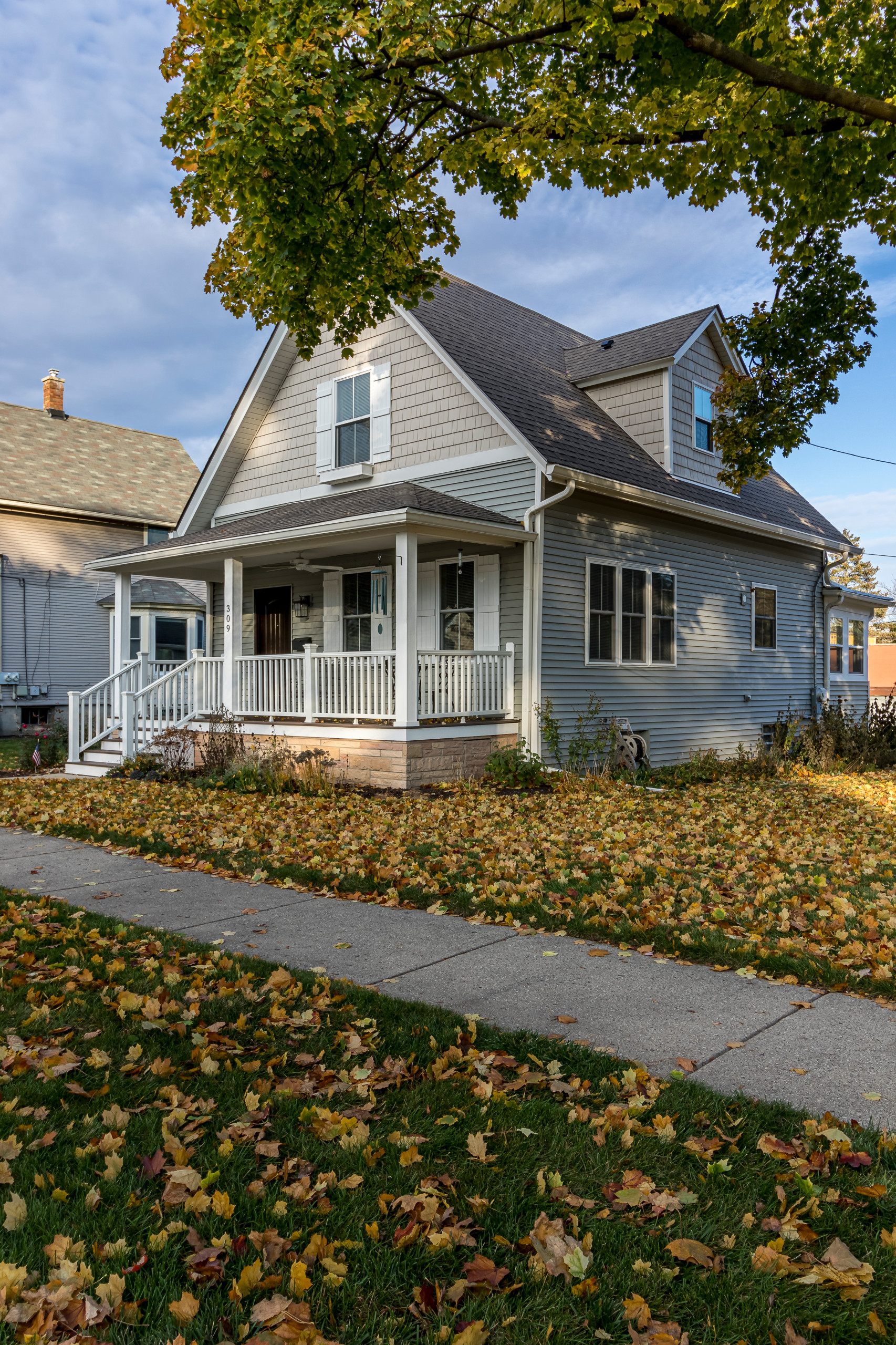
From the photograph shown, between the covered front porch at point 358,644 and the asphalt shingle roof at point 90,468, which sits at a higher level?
the asphalt shingle roof at point 90,468

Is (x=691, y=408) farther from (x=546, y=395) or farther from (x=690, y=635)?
(x=690, y=635)

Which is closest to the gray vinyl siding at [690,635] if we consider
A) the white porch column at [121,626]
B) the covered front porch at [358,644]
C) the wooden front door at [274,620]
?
the covered front porch at [358,644]

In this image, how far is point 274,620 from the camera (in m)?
16.6

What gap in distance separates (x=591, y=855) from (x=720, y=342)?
12264 mm

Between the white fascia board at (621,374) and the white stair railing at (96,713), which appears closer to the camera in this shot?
the white stair railing at (96,713)

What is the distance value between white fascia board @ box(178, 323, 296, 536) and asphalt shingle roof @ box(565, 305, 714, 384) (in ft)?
17.0

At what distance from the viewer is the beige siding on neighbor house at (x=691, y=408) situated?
15.2 meters

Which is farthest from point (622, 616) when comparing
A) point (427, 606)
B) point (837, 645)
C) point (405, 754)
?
point (837, 645)

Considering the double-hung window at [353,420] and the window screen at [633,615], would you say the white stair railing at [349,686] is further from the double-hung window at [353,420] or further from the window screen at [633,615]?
the window screen at [633,615]

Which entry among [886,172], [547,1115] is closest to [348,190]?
[886,172]

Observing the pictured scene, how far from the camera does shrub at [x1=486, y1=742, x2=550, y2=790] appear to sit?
1152 cm

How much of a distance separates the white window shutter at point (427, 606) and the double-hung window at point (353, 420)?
1456 mm

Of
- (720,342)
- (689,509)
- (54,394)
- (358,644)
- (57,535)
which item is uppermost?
(54,394)

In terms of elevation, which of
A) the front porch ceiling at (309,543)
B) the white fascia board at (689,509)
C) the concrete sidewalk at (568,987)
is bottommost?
the concrete sidewalk at (568,987)
